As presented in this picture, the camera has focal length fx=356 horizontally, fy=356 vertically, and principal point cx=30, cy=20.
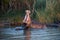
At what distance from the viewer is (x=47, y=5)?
96.6 ft

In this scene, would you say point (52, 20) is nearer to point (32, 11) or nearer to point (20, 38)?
point (32, 11)

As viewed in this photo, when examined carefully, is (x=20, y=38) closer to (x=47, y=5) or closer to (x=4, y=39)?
(x=4, y=39)

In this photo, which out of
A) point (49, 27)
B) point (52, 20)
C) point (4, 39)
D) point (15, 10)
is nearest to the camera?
point (4, 39)

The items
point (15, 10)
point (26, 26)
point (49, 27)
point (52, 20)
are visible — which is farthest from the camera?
point (15, 10)

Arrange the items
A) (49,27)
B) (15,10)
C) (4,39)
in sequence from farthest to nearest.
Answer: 1. (15,10)
2. (49,27)
3. (4,39)

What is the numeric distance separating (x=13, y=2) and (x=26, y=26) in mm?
7663

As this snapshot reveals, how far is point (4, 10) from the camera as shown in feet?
103

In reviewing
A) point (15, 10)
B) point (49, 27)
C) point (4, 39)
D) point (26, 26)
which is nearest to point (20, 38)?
point (4, 39)

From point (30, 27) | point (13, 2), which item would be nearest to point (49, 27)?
point (30, 27)

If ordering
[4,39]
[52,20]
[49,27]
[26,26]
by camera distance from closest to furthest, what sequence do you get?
[4,39] → [26,26] → [49,27] → [52,20]

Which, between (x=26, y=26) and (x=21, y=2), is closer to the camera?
(x=26, y=26)

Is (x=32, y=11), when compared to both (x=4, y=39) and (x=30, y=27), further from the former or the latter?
(x=4, y=39)

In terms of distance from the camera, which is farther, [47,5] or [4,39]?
[47,5]

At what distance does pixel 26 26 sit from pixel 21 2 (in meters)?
7.70
